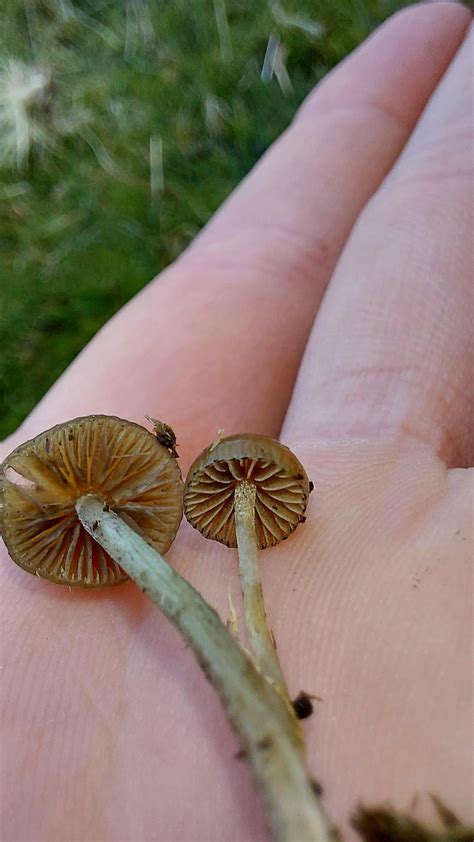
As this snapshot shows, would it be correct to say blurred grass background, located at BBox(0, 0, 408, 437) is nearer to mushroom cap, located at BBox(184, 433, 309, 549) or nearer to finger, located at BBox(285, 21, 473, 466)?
finger, located at BBox(285, 21, 473, 466)

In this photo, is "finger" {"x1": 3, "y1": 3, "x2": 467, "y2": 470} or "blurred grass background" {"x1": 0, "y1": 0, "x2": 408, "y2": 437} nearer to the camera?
"finger" {"x1": 3, "y1": 3, "x2": 467, "y2": 470}

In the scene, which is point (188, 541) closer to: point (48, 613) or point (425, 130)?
point (48, 613)

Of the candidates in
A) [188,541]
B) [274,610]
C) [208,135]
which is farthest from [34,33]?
[274,610]

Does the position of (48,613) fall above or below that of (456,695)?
above

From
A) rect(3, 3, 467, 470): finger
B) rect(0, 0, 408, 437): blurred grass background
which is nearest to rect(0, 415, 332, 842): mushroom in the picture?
rect(3, 3, 467, 470): finger

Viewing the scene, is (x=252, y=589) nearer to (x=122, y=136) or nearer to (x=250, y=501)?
(x=250, y=501)
